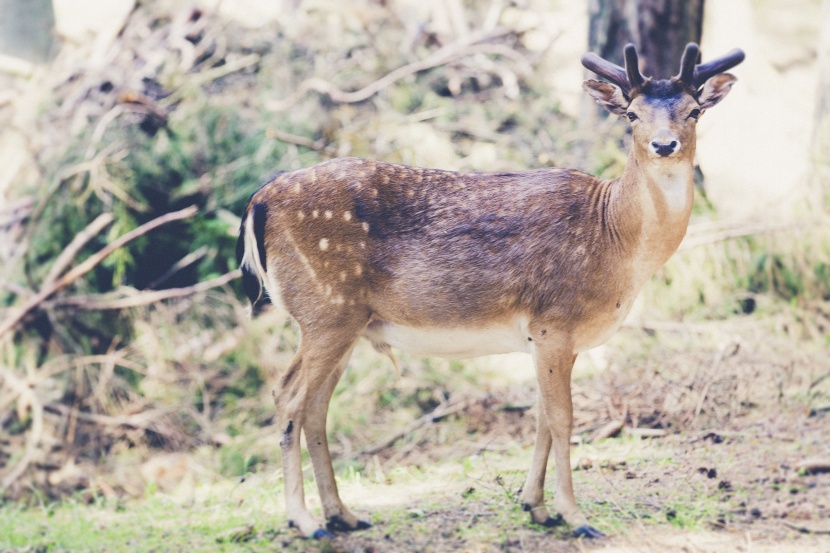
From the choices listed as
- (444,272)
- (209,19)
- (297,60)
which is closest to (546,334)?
(444,272)

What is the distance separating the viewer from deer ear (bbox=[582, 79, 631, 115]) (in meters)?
4.61

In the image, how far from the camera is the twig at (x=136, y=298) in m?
8.50

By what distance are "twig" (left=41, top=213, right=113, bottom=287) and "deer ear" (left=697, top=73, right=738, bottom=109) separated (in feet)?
20.1

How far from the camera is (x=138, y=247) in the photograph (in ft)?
29.1

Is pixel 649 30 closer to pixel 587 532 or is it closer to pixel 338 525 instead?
pixel 587 532

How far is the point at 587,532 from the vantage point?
15.0ft

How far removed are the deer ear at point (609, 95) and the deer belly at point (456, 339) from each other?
122 cm

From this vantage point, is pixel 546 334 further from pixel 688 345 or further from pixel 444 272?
pixel 688 345

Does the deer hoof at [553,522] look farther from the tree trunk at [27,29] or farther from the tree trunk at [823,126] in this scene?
the tree trunk at [27,29]

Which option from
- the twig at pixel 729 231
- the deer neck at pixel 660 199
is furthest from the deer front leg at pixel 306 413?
the twig at pixel 729 231

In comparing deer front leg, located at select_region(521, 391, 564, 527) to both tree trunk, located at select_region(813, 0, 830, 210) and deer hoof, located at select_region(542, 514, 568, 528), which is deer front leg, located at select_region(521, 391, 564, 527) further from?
tree trunk, located at select_region(813, 0, 830, 210)

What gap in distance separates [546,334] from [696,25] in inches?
249

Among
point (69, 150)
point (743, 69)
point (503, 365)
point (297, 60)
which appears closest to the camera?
point (503, 365)

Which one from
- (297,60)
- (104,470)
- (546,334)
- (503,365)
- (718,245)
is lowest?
(104,470)
